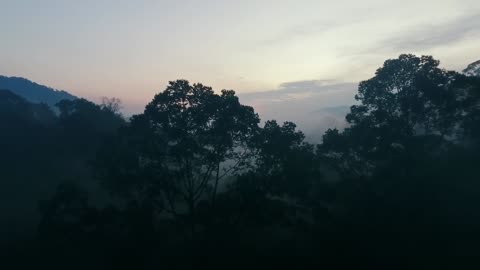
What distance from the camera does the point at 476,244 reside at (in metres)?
18.7

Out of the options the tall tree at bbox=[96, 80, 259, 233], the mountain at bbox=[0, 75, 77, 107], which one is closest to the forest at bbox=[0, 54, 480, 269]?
the tall tree at bbox=[96, 80, 259, 233]

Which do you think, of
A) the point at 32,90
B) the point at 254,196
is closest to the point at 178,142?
the point at 254,196

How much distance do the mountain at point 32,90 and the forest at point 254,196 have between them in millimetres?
148881

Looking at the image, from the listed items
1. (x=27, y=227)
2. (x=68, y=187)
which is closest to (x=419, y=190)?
(x=68, y=187)

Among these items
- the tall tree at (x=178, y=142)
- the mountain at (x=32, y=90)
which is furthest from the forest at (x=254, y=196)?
the mountain at (x=32, y=90)

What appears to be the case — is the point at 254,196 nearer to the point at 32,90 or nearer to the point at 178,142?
the point at 178,142

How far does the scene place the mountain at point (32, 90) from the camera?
157 meters

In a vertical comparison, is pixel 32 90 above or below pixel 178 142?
above

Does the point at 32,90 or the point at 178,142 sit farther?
the point at 32,90

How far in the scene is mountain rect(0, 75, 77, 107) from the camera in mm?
157238

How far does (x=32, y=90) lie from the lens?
166 m

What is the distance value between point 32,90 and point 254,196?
171 metres

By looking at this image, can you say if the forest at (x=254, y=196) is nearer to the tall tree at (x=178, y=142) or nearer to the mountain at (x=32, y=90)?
the tall tree at (x=178, y=142)

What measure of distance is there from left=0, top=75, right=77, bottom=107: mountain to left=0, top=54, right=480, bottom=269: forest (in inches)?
5861
